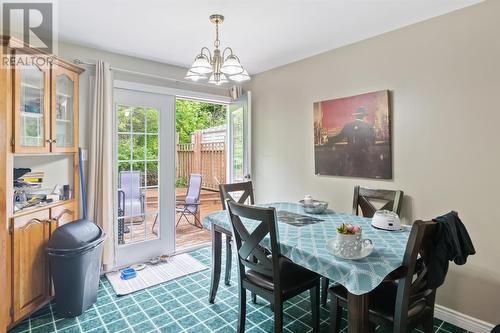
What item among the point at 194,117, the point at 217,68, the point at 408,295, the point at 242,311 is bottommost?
the point at 242,311

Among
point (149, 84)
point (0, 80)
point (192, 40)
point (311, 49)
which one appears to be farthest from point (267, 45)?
point (0, 80)

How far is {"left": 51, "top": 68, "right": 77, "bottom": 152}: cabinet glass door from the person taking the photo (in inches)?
99.7

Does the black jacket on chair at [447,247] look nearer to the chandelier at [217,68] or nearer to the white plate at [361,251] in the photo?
the white plate at [361,251]

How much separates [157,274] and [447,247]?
8.90 ft

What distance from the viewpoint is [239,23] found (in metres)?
2.48

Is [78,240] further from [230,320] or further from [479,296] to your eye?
[479,296]

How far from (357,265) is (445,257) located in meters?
0.45

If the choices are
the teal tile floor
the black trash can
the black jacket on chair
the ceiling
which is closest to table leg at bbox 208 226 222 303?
the teal tile floor

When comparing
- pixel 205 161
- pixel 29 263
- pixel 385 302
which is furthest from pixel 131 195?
pixel 205 161

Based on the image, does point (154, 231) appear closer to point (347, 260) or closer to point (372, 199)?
point (372, 199)

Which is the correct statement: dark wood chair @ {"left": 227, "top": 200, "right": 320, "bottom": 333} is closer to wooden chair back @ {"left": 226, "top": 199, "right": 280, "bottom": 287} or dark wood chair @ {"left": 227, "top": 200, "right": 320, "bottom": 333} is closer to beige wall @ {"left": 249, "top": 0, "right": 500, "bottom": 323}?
wooden chair back @ {"left": 226, "top": 199, "right": 280, "bottom": 287}

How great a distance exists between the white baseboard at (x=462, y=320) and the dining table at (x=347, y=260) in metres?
0.91

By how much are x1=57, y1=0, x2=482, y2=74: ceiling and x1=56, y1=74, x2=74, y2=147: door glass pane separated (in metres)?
0.48

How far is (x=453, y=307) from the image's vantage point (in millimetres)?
2271
